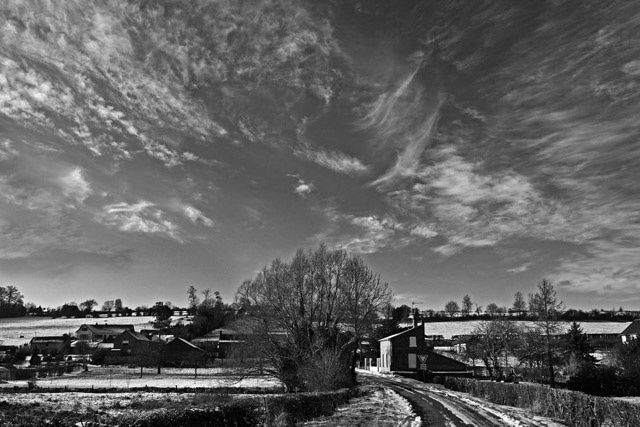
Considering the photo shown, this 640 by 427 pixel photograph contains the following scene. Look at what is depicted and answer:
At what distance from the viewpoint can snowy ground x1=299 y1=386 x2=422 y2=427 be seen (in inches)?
810

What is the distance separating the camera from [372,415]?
23297mm

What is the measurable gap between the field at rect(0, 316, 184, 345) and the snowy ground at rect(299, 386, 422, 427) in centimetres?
12692

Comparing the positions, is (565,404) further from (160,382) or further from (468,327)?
(468,327)


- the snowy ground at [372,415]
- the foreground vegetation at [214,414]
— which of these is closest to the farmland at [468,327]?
the snowy ground at [372,415]

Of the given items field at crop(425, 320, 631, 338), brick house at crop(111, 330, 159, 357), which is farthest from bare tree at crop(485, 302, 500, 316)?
brick house at crop(111, 330, 159, 357)

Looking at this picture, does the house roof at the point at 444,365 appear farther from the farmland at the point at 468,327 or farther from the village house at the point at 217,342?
the farmland at the point at 468,327

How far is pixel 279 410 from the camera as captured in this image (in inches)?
794

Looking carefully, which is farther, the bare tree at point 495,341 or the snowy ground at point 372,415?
the bare tree at point 495,341

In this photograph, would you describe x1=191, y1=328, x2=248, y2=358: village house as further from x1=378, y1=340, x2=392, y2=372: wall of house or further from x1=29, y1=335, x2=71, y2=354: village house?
x1=378, y1=340, x2=392, y2=372: wall of house

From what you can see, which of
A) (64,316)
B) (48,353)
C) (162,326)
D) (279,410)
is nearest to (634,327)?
(279,410)

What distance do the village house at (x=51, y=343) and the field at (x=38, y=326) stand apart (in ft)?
20.6

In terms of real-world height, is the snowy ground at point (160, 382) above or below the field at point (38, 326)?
below

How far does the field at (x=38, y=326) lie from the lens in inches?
5192

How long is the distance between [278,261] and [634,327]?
92827 millimetres
